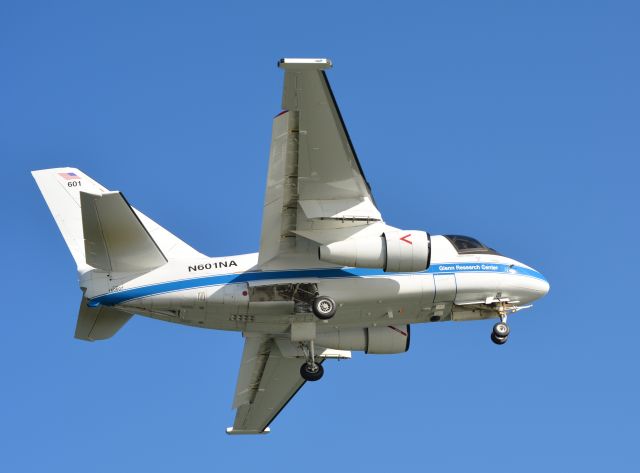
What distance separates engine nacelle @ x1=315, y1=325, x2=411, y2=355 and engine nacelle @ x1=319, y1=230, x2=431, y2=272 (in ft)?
13.2

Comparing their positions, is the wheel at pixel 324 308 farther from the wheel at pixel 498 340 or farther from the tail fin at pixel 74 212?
the wheel at pixel 498 340

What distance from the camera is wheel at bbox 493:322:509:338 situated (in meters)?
33.9

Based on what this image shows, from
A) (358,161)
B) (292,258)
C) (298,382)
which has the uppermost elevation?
(358,161)

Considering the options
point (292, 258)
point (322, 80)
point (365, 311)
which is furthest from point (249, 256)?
point (322, 80)

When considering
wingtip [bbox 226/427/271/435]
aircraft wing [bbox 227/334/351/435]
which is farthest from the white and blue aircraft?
wingtip [bbox 226/427/271/435]

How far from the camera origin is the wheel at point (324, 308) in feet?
104

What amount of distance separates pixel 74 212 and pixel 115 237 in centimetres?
324

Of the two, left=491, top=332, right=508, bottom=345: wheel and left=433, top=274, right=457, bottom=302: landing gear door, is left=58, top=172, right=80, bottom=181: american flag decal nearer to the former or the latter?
left=433, top=274, right=457, bottom=302: landing gear door

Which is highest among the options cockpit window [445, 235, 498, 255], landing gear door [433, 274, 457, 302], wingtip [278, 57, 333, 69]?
wingtip [278, 57, 333, 69]

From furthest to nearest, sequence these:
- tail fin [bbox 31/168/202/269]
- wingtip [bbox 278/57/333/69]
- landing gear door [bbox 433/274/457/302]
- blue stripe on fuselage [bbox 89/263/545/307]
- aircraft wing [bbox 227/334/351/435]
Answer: aircraft wing [bbox 227/334/351/435] → landing gear door [bbox 433/274/457/302] → tail fin [bbox 31/168/202/269] → blue stripe on fuselage [bbox 89/263/545/307] → wingtip [bbox 278/57/333/69]

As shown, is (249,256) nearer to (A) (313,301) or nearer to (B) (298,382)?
(A) (313,301)

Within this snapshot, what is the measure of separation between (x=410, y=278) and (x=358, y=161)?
4.13 meters

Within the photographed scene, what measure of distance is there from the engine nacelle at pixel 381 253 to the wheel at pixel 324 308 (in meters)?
1.38

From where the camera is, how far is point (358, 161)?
30.5 meters
